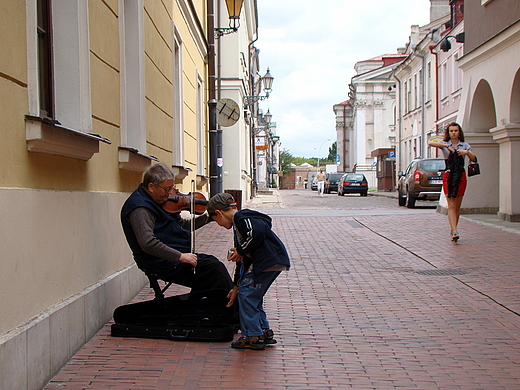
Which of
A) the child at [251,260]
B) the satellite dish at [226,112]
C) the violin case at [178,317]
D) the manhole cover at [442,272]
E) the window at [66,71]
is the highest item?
the satellite dish at [226,112]

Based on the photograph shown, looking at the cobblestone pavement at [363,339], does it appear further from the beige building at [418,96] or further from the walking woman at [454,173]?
the beige building at [418,96]

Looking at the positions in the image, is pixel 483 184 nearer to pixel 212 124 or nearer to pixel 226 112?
pixel 226 112

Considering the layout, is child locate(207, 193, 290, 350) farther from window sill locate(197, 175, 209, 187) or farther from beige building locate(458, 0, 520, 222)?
beige building locate(458, 0, 520, 222)

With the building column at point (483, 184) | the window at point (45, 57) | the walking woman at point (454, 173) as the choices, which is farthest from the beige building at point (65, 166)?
the building column at point (483, 184)

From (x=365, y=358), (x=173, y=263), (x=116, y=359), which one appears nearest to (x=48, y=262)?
(x=116, y=359)

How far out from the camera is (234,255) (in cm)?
500

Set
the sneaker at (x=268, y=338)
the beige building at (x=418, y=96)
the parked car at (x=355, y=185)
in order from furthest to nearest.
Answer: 1. the parked car at (x=355, y=185)
2. the beige building at (x=418, y=96)
3. the sneaker at (x=268, y=338)

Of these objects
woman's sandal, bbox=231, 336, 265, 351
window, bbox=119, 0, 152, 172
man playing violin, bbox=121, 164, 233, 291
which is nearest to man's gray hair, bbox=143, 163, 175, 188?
man playing violin, bbox=121, 164, 233, 291

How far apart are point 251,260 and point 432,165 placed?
1939 centimetres

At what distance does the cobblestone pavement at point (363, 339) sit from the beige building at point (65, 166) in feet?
1.39

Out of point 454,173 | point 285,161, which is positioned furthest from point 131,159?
point 285,161

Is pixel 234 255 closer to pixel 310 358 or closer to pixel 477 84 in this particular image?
pixel 310 358

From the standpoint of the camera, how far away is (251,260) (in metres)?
5.11

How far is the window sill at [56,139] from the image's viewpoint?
407cm
